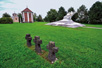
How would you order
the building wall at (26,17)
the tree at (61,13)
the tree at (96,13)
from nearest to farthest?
the tree at (96,13) → the building wall at (26,17) → the tree at (61,13)

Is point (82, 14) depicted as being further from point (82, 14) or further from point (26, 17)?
point (26, 17)

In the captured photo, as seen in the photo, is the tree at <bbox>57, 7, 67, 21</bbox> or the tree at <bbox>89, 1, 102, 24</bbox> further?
the tree at <bbox>57, 7, 67, 21</bbox>

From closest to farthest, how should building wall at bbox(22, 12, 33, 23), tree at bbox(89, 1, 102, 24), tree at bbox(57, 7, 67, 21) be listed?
tree at bbox(89, 1, 102, 24) < building wall at bbox(22, 12, 33, 23) < tree at bbox(57, 7, 67, 21)

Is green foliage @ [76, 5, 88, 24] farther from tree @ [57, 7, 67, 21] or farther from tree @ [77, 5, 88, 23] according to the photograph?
tree @ [57, 7, 67, 21]

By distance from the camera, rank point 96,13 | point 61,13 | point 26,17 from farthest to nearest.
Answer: point 61,13, point 26,17, point 96,13

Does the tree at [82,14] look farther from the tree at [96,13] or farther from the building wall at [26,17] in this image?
the building wall at [26,17]

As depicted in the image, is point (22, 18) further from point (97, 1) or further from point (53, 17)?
point (97, 1)

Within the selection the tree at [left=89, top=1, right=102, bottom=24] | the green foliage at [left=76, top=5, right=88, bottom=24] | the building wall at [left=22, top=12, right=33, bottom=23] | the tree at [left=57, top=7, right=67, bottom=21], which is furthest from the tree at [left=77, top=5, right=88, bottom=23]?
the building wall at [left=22, top=12, right=33, bottom=23]

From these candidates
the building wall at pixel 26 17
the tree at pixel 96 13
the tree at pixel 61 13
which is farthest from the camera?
the tree at pixel 61 13

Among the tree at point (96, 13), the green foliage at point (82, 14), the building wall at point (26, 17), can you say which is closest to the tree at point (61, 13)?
the green foliage at point (82, 14)

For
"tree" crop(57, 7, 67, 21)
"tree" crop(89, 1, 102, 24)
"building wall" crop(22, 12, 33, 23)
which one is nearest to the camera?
"tree" crop(89, 1, 102, 24)

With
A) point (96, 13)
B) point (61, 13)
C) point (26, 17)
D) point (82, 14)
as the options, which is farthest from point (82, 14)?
point (26, 17)

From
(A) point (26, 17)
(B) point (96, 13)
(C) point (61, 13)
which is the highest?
(C) point (61, 13)

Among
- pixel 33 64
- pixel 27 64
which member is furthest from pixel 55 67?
pixel 27 64
